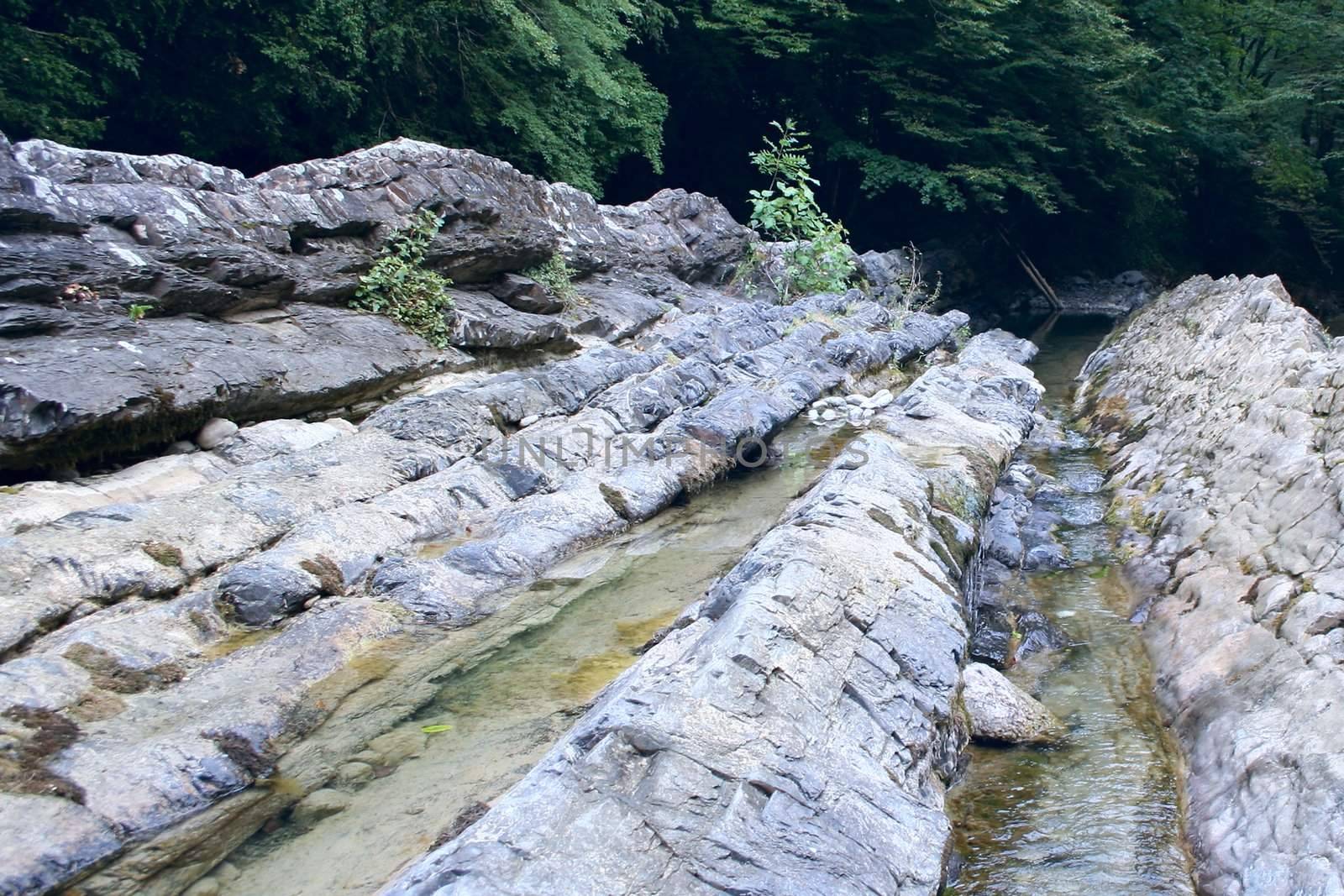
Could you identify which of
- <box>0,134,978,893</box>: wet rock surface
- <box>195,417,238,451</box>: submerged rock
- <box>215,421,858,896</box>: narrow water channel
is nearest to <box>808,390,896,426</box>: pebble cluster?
<box>0,134,978,893</box>: wet rock surface

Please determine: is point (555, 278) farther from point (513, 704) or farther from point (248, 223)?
point (513, 704)

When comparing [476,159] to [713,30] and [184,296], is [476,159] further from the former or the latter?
[713,30]

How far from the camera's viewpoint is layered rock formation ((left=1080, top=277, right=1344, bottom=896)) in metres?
3.74

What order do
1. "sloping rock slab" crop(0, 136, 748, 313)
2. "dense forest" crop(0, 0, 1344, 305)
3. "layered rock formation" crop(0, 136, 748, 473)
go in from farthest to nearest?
"dense forest" crop(0, 0, 1344, 305)
"sloping rock slab" crop(0, 136, 748, 313)
"layered rock formation" crop(0, 136, 748, 473)

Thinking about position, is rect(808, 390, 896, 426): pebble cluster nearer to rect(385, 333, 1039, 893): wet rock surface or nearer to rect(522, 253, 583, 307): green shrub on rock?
rect(522, 253, 583, 307): green shrub on rock

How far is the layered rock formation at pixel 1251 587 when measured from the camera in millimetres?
3738

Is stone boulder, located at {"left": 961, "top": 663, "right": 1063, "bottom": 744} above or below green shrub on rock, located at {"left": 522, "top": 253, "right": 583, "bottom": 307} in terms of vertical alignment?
below

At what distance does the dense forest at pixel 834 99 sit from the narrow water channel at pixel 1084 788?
12.0 m

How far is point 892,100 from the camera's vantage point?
2539 cm

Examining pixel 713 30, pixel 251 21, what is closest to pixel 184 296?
pixel 251 21

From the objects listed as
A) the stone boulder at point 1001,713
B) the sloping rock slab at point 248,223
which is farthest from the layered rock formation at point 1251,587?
the sloping rock slab at point 248,223

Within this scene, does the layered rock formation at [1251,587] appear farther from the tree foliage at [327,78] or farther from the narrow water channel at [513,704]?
the tree foliage at [327,78]

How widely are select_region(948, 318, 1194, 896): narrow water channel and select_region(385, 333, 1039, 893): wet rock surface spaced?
295 millimetres

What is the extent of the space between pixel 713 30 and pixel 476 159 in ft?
44.1
